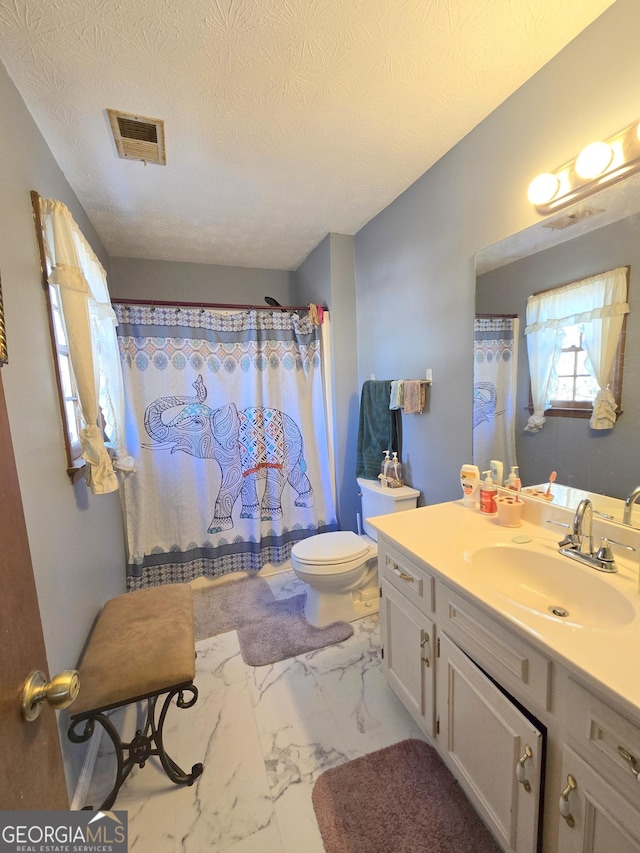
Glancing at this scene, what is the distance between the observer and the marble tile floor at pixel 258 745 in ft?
3.69

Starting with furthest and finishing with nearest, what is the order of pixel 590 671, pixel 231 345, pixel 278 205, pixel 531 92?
pixel 231 345 → pixel 278 205 → pixel 531 92 → pixel 590 671

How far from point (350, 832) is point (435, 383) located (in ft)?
5.69

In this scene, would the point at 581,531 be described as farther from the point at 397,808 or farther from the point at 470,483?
the point at 397,808

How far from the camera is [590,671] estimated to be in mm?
677

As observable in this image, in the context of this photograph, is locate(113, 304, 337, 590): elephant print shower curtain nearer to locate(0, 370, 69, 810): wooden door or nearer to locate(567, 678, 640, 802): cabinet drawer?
locate(0, 370, 69, 810): wooden door

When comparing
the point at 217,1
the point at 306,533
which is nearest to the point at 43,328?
the point at 217,1

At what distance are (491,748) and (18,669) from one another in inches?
44.3

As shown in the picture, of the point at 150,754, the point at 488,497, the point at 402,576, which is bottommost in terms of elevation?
the point at 150,754

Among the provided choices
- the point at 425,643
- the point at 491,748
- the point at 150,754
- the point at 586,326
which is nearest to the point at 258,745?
the point at 150,754

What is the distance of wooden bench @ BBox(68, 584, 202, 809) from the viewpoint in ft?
3.68

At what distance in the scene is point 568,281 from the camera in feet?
3.98

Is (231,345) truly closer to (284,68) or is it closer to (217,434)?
(217,434)

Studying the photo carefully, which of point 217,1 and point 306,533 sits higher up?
point 217,1

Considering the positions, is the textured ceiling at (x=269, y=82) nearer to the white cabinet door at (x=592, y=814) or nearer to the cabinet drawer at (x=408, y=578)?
the cabinet drawer at (x=408, y=578)
